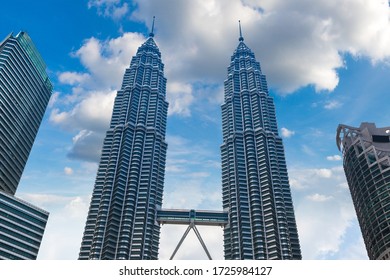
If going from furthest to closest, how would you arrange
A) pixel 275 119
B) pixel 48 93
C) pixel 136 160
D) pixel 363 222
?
pixel 275 119 < pixel 48 93 < pixel 136 160 < pixel 363 222

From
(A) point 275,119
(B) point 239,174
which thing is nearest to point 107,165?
(B) point 239,174

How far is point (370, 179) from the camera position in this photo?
428 ft

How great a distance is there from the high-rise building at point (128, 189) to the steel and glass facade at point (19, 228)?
1645 inches

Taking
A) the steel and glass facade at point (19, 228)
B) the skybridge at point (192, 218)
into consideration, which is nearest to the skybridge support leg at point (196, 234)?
the skybridge at point (192, 218)

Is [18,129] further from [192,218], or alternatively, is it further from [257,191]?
[257,191]

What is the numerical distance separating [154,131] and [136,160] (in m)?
23.6

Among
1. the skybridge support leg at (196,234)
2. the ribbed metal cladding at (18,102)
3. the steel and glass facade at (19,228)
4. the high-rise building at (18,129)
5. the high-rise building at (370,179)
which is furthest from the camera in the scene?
the skybridge support leg at (196,234)

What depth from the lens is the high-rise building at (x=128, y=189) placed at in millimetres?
149250

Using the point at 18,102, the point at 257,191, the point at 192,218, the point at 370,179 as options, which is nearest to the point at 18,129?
the point at 18,102

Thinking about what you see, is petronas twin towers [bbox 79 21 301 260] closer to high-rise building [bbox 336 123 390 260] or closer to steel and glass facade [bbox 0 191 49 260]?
high-rise building [bbox 336 123 390 260]

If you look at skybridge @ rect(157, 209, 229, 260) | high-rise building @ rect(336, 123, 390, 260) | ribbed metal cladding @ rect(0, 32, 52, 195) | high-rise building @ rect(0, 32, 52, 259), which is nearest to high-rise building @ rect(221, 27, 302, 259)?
skybridge @ rect(157, 209, 229, 260)

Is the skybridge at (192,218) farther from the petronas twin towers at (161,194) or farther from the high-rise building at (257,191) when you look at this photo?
the high-rise building at (257,191)

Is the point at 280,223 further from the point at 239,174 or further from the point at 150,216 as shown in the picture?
the point at 150,216
